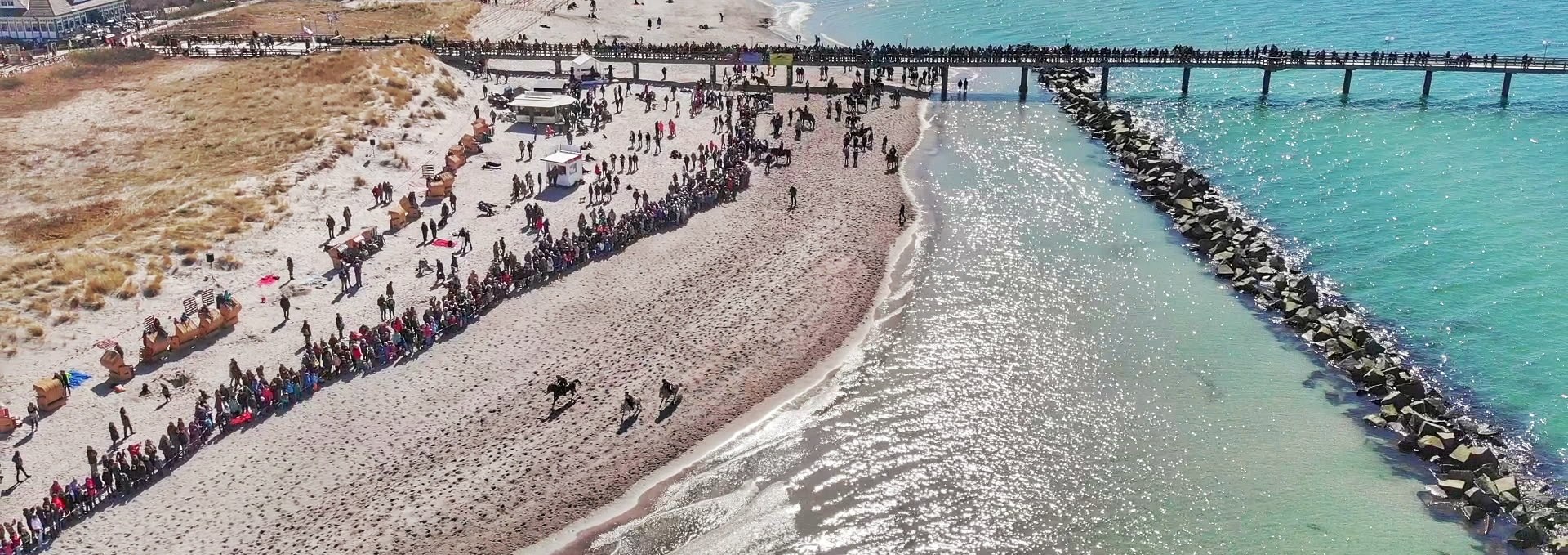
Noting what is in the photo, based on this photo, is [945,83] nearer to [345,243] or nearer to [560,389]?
[345,243]

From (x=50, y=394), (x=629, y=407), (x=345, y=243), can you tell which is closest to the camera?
(x=50, y=394)

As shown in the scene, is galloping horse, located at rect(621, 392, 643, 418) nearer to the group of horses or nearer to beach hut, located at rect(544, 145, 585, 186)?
the group of horses

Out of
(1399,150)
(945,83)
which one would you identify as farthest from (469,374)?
(1399,150)

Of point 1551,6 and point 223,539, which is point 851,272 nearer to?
point 223,539

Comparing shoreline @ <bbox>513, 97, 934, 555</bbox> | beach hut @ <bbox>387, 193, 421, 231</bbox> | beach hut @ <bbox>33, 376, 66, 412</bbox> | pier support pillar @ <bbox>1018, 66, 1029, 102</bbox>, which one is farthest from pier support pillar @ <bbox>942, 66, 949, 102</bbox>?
beach hut @ <bbox>33, 376, 66, 412</bbox>

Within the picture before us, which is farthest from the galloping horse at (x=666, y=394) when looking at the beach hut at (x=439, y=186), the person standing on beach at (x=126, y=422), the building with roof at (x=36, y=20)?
the building with roof at (x=36, y=20)

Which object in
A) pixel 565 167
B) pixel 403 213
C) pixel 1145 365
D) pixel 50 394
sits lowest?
pixel 1145 365

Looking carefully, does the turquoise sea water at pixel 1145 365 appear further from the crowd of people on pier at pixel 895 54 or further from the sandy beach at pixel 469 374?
the crowd of people on pier at pixel 895 54

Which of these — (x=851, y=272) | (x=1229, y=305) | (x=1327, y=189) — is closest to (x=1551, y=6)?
(x=1327, y=189)
